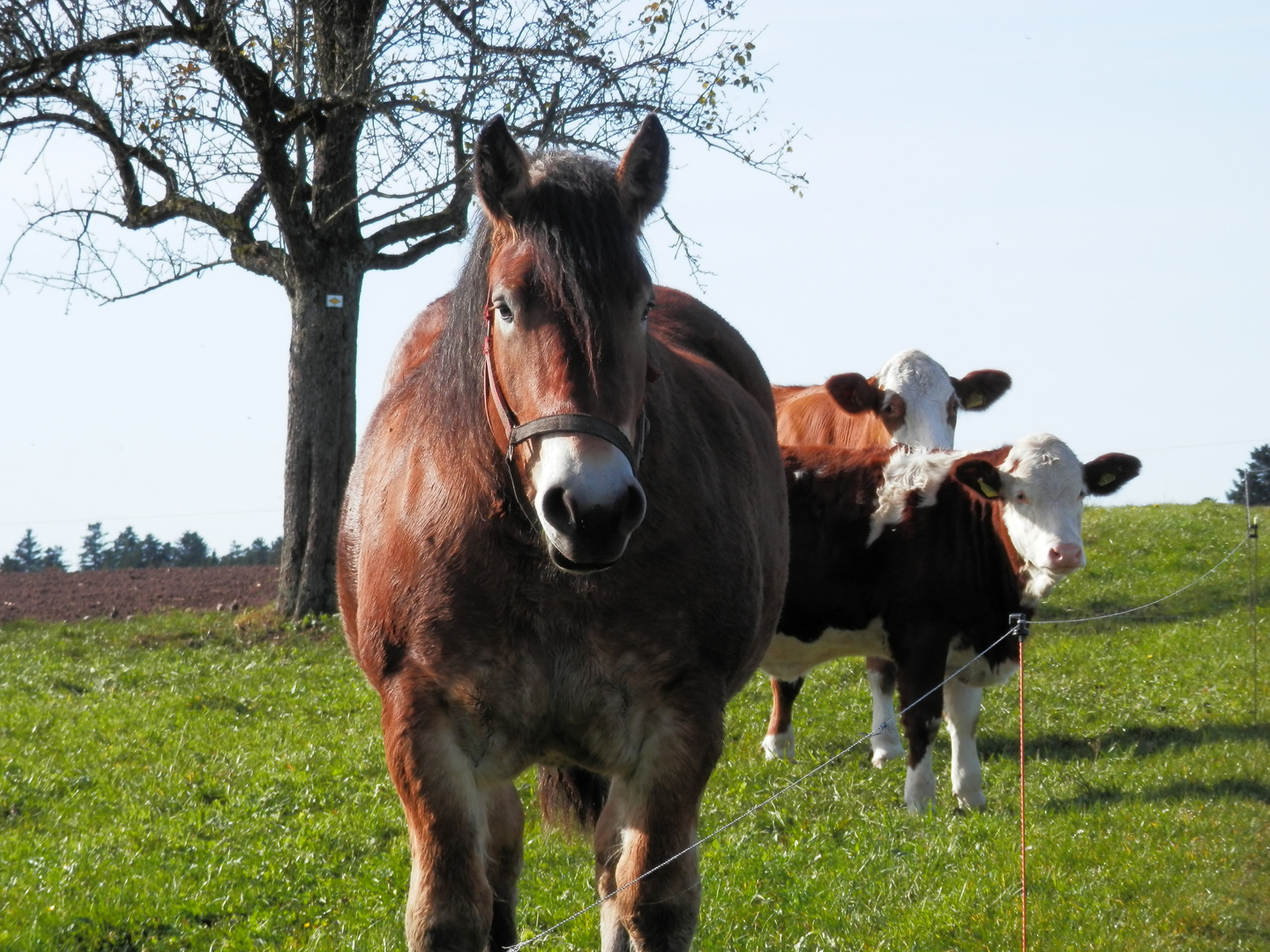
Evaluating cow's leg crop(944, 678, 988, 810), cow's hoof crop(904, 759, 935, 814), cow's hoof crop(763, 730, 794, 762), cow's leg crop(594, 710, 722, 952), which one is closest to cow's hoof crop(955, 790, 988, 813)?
cow's leg crop(944, 678, 988, 810)

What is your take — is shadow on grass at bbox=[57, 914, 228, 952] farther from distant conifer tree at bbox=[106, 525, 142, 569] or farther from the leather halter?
distant conifer tree at bbox=[106, 525, 142, 569]

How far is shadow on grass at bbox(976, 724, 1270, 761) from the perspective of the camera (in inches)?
324

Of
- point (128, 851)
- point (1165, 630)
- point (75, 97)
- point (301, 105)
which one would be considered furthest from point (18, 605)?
point (1165, 630)

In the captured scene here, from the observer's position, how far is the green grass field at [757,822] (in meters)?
5.16

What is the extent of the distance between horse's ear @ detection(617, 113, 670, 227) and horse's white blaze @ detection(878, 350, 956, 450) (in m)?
6.61

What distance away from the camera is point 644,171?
11.4ft

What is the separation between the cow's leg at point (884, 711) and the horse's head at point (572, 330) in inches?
213

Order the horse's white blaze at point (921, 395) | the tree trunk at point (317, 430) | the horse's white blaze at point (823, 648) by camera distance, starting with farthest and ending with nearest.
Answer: the tree trunk at point (317, 430) < the horse's white blaze at point (921, 395) < the horse's white blaze at point (823, 648)

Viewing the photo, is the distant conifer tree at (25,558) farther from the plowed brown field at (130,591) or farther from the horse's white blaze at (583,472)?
the horse's white blaze at (583,472)

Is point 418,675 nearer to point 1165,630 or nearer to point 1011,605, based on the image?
point 1011,605

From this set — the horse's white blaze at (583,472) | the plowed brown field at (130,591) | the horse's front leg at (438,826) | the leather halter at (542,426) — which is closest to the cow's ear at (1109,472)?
the leather halter at (542,426)

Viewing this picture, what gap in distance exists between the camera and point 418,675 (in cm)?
345

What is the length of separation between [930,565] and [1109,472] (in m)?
1.11

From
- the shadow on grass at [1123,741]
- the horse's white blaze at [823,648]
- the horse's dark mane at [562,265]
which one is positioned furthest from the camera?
the shadow on grass at [1123,741]
